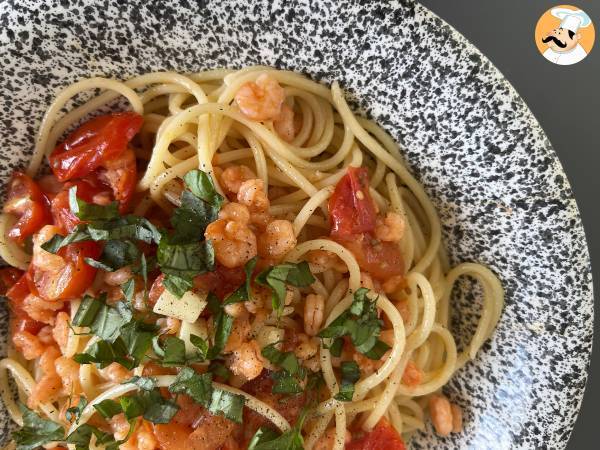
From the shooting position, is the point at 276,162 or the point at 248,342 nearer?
the point at 248,342

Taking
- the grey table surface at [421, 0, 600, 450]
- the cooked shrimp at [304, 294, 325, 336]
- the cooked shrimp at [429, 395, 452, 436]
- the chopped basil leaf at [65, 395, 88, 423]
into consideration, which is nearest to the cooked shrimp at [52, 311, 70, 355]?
the chopped basil leaf at [65, 395, 88, 423]

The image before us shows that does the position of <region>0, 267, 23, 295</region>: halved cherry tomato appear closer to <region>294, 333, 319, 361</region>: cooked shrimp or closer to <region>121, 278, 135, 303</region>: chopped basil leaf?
<region>121, 278, 135, 303</region>: chopped basil leaf

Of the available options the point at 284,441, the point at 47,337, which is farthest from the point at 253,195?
the point at 47,337

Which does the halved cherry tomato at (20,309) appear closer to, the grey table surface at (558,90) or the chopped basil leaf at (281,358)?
the chopped basil leaf at (281,358)

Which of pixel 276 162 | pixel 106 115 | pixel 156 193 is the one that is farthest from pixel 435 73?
pixel 106 115

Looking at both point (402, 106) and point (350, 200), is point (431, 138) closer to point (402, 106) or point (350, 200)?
point (402, 106)

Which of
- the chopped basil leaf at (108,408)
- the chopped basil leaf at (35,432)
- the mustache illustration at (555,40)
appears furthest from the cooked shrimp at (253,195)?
the mustache illustration at (555,40)
